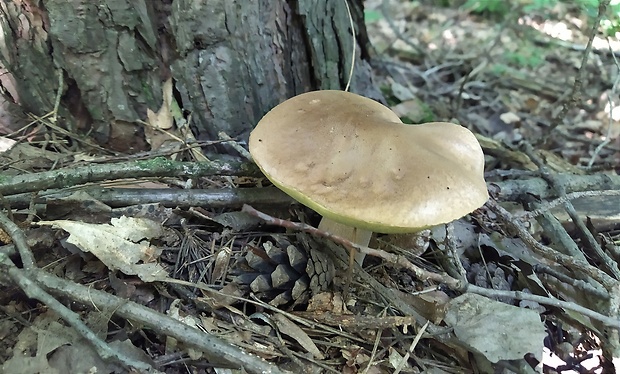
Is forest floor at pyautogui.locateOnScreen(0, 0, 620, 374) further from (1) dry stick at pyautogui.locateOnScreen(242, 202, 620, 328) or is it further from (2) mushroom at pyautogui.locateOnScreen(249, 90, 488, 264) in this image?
(2) mushroom at pyautogui.locateOnScreen(249, 90, 488, 264)

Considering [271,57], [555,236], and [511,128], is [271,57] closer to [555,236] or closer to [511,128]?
[555,236]

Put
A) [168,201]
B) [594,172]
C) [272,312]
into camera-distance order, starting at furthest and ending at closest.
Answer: [594,172] → [168,201] → [272,312]

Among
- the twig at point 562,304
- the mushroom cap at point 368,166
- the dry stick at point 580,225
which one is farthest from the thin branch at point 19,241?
the dry stick at point 580,225

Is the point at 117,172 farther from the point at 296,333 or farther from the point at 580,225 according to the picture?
the point at 580,225

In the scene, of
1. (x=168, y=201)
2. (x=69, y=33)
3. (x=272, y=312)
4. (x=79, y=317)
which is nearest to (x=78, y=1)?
(x=69, y=33)

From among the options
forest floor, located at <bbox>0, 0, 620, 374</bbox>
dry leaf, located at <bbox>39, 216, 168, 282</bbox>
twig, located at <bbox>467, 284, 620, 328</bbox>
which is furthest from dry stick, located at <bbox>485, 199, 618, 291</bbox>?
dry leaf, located at <bbox>39, 216, 168, 282</bbox>

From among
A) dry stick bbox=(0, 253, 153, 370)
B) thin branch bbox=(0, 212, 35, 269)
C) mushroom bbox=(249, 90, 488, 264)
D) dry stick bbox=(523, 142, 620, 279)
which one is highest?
mushroom bbox=(249, 90, 488, 264)
